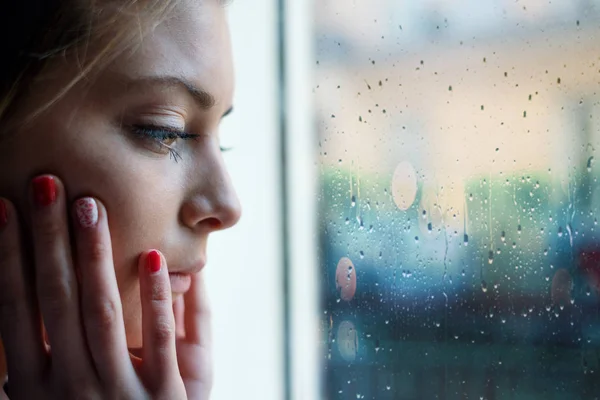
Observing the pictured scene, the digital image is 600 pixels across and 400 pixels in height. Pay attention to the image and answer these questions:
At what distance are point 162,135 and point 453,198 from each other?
0.93 ft

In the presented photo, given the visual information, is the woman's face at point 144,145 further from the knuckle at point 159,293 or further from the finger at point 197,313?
the finger at point 197,313


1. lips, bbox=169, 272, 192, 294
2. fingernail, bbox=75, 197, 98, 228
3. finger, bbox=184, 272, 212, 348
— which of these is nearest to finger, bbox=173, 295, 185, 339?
finger, bbox=184, 272, 212, 348

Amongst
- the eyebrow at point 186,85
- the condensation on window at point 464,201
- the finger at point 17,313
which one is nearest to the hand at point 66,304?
the finger at point 17,313

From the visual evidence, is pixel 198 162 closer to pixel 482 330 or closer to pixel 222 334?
pixel 482 330

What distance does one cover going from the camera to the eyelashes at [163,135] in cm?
62

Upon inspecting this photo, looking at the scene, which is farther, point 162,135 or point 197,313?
point 197,313

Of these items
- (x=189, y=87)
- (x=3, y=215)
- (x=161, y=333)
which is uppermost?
(x=189, y=87)

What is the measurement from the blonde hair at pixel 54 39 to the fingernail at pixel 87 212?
87 mm

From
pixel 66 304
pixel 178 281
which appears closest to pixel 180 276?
pixel 178 281

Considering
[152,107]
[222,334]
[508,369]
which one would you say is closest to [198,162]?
[152,107]

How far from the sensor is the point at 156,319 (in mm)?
632

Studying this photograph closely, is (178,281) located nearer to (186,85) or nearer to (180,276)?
(180,276)

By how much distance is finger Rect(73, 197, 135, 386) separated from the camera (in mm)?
605

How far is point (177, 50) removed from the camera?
2.06ft
